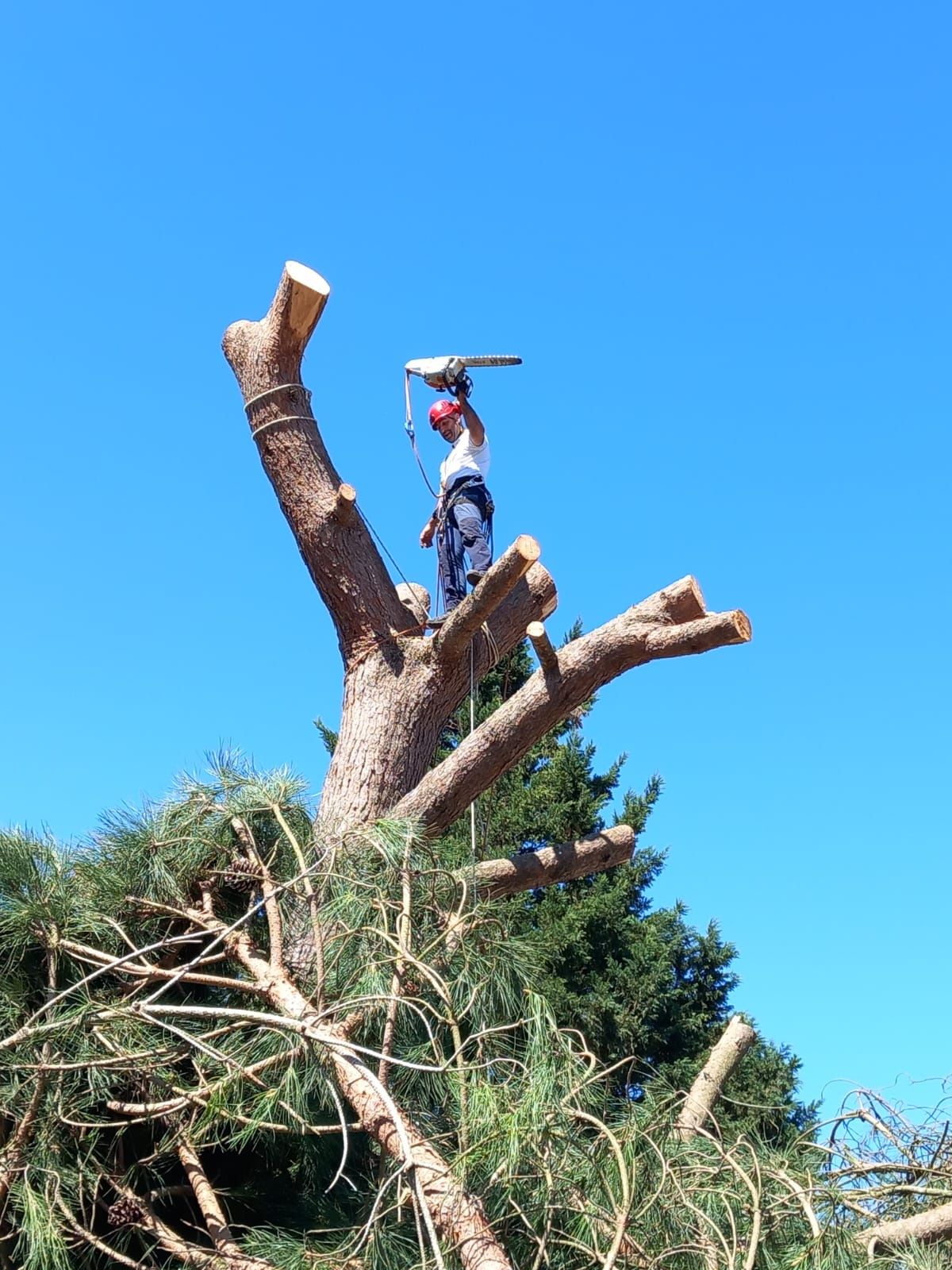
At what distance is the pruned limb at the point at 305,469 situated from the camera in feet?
17.9

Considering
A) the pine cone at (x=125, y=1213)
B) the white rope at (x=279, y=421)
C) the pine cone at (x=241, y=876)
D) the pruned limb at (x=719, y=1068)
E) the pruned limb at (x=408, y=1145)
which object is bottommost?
the pine cone at (x=125, y=1213)

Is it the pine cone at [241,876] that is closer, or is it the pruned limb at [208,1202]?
the pruned limb at [208,1202]

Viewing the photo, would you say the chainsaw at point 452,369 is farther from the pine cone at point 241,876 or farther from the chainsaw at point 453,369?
the pine cone at point 241,876

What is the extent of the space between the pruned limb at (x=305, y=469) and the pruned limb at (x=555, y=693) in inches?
27.6

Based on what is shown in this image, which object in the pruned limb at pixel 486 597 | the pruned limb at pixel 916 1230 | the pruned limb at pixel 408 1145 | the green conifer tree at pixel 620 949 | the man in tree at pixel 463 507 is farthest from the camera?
the green conifer tree at pixel 620 949

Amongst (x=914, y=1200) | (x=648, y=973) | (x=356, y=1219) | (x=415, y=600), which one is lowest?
(x=356, y=1219)

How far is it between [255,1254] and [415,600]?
3.11m

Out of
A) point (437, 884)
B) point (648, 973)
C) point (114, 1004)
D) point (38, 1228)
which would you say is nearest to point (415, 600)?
point (437, 884)

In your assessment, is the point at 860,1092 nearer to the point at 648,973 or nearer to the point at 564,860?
the point at 564,860

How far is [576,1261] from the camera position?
3191 millimetres

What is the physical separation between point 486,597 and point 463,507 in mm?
913

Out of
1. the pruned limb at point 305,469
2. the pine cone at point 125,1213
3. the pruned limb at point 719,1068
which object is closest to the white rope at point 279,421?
the pruned limb at point 305,469

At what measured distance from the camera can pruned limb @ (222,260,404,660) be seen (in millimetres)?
5445

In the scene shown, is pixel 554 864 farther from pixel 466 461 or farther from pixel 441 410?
pixel 441 410
